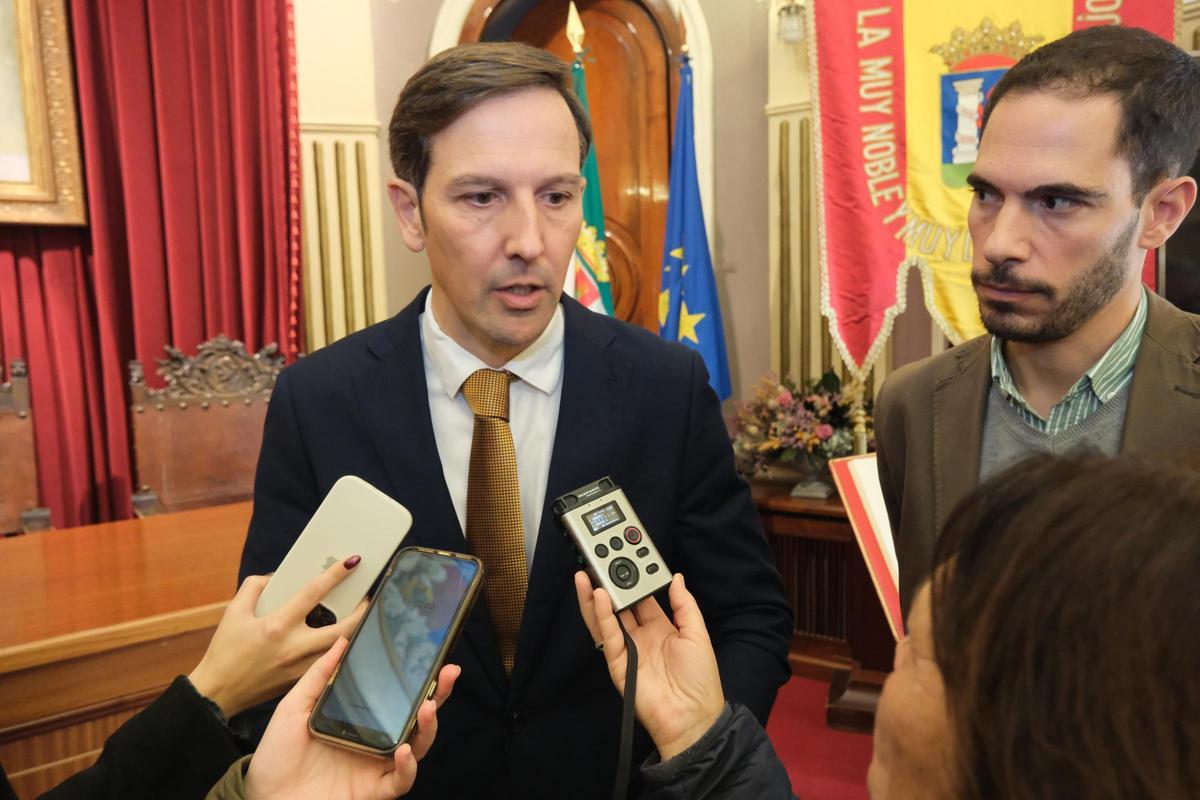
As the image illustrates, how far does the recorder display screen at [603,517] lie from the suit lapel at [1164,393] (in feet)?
2.15

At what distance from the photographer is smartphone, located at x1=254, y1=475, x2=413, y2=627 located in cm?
98

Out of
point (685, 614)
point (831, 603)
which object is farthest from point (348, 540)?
point (831, 603)

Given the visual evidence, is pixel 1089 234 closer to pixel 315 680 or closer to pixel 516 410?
pixel 516 410

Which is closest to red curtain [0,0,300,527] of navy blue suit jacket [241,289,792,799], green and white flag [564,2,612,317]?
green and white flag [564,2,612,317]

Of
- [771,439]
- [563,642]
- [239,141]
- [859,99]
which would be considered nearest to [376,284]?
[239,141]

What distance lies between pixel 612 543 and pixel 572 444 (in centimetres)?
23

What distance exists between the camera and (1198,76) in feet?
3.75

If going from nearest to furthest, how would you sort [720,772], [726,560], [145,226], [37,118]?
1. [720,772]
2. [726,560]
3. [37,118]
4. [145,226]

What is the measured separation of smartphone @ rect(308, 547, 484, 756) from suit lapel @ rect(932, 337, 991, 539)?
69 cm

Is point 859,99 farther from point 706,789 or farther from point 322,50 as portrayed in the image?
point 706,789

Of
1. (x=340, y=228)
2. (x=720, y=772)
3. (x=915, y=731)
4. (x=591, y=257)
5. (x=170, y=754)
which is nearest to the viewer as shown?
(x=915, y=731)

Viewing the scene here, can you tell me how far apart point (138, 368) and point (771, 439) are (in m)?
2.29

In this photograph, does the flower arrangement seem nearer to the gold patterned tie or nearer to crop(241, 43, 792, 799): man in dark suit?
crop(241, 43, 792, 799): man in dark suit

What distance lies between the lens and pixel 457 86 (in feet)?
3.79
